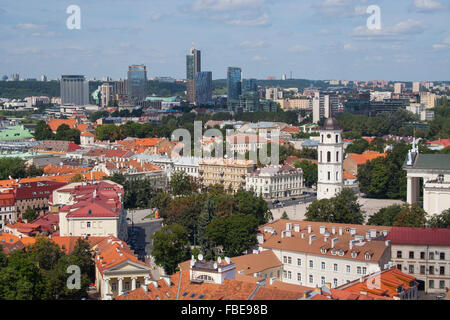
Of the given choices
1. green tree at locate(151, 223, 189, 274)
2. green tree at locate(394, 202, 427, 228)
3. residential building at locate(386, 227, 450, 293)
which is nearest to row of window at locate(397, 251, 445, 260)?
residential building at locate(386, 227, 450, 293)

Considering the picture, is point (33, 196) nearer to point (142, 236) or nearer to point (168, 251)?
point (142, 236)

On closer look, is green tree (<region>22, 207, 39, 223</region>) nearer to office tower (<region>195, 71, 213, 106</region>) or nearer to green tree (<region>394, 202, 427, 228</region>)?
green tree (<region>394, 202, 427, 228</region>)

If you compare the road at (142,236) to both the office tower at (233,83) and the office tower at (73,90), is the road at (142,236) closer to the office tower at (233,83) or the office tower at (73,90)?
the office tower at (233,83)

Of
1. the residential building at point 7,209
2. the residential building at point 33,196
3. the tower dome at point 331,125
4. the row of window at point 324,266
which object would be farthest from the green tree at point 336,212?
the residential building at point 7,209

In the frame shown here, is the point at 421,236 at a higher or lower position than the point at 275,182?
higher

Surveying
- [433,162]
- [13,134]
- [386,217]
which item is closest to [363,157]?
[433,162]

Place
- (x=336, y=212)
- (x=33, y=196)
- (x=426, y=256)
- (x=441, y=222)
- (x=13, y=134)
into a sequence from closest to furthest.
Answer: (x=426, y=256) < (x=441, y=222) < (x=336, y=212) < (x=33, y=196) < (x=13, y=134)

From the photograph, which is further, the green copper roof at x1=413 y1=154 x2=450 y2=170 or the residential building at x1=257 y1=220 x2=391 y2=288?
the green copper roof at x1=413 y1=154 x2=450 y2=170
